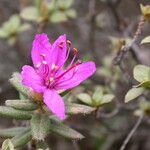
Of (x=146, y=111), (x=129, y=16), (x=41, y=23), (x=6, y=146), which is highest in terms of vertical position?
(x=129, y=16)

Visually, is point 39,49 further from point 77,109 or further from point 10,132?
point 10,132

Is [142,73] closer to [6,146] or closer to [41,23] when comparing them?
[6,146]

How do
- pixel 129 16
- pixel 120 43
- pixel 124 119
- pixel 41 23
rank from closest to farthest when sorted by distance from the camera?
pixel 120 43, pixel 41 23, pixel 124 119, pixel 129 16

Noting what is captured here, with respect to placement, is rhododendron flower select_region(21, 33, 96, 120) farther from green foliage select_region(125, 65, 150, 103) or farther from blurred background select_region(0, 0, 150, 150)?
blurred background select_region(0, 0, 150, 150)

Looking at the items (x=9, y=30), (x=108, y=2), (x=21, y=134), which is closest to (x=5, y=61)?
(x=9, y=30)

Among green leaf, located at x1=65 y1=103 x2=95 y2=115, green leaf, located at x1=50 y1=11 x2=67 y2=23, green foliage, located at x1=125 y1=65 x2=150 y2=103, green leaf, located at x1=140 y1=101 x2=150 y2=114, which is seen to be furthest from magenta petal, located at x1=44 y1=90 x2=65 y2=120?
green leaf, located at x1=50 y1=11 x2=67 y2=23

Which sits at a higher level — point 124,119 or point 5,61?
point 5,61
